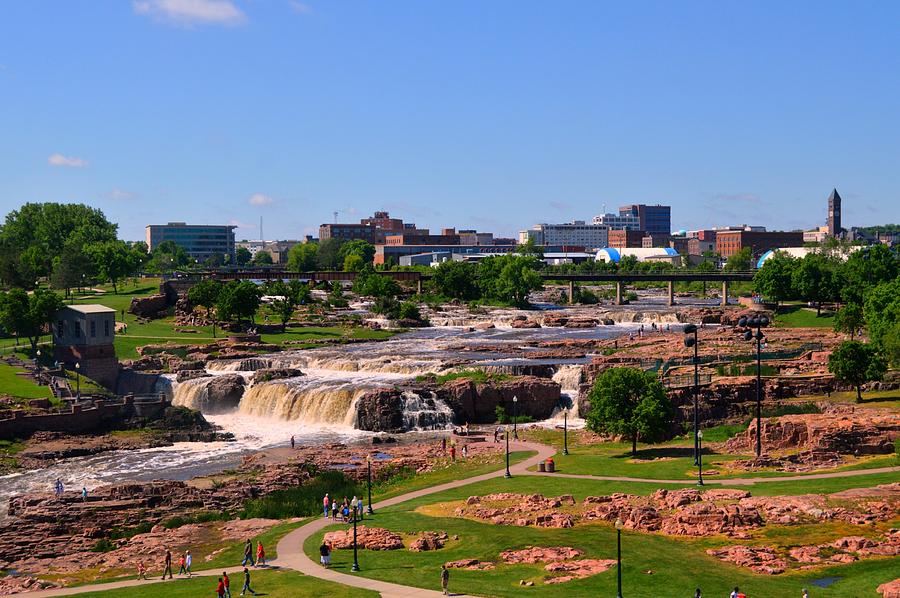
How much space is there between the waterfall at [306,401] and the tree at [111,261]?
8006 centimetres

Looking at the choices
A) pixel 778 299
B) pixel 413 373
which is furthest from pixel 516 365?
pixel 778 299

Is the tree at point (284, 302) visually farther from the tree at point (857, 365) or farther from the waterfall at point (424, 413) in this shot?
the tree at point (857, 365)

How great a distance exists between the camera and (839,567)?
38.0 metres

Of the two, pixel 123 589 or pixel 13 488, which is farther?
pixel 13 488

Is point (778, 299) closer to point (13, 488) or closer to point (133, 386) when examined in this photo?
point (133, 386)

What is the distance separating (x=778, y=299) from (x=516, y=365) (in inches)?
2992

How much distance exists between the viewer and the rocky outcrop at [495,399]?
89.2m

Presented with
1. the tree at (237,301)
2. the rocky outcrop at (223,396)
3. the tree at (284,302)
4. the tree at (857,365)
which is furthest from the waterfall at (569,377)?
the tree at (284,302)

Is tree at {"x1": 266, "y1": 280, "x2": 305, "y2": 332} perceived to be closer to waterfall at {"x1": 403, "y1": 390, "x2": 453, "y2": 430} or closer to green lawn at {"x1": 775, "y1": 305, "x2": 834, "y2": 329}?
waterfall at {"x1": 403, "y1": 390, "x2": 453, "y2": 430}

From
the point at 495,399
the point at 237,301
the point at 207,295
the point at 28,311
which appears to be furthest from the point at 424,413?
the point at 207,295

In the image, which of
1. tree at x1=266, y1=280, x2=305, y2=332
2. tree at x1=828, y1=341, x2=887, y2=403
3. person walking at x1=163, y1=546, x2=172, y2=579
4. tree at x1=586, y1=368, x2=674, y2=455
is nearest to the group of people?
person walking at x1=163, y1=546, x2=172, y2=579

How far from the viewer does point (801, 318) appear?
145 m

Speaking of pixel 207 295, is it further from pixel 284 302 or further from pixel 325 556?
pixel 325 556

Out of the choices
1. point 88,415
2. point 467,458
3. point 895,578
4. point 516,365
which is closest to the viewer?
point 895,578
